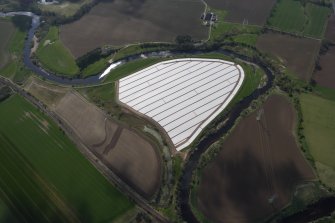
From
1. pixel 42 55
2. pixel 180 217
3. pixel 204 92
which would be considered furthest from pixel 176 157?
pixel 42 55

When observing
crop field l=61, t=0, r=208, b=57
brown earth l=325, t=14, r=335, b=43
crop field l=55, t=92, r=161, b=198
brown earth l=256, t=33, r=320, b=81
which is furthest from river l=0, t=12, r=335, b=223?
brown earth l=325, t=14, r=335, b=43

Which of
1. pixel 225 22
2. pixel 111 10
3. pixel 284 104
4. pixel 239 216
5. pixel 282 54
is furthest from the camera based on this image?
pixel 111 10

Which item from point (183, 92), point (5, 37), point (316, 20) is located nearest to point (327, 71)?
point (316, 20)

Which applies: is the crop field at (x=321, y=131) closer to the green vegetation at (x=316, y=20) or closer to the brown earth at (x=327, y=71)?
the brown earth at (x=327, y=71)

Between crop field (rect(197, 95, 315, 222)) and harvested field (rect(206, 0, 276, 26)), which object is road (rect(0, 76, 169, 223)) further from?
harvested field (rect(206, 0, 276, 26))

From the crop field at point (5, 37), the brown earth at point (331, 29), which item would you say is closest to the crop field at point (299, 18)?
the brown earth at point (331, 29)

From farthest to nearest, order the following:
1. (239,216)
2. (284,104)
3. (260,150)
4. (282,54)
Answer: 1. (282,54)
2. (284,104)
3. (260,150)
4. (239,216)

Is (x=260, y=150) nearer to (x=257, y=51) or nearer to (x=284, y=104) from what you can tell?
(x=284, y=104)
